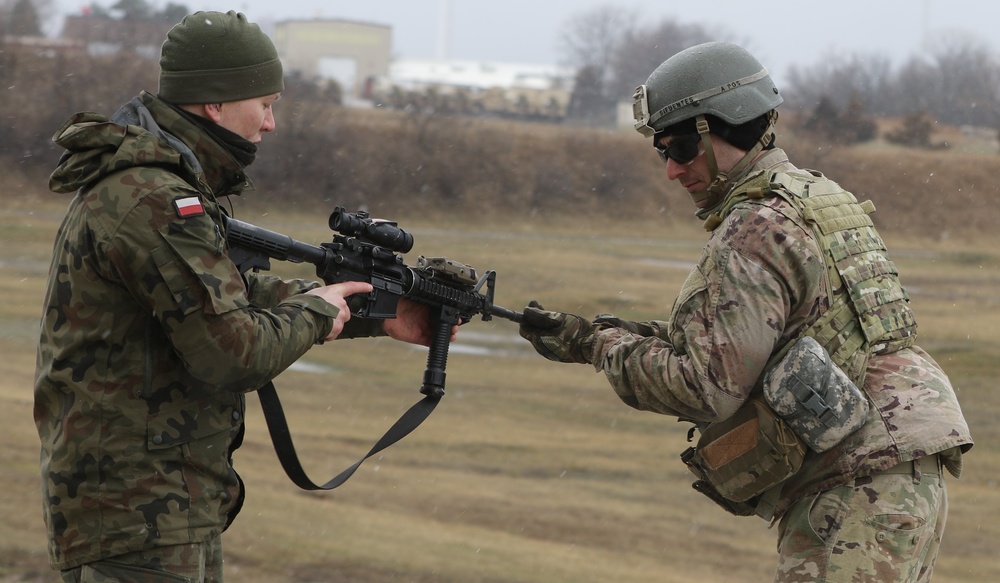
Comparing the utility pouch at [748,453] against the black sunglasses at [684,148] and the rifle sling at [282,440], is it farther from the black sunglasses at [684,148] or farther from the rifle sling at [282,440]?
the rifle sling at [282,440]

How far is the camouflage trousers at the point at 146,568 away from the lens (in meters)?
3.00

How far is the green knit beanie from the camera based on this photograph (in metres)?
3.20

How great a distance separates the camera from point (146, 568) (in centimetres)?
301

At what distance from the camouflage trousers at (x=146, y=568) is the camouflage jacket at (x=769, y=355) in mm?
1413

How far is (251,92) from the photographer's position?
10.8 feet

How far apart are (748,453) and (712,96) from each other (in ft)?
3.62

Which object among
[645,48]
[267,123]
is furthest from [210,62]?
[645,48]

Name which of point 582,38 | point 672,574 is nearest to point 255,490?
point 672,574

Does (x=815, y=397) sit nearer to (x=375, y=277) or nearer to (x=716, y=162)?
(x=716, y=162)

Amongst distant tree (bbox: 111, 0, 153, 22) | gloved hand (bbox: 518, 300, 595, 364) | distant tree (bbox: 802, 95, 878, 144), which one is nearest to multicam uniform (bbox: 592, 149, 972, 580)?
gloved hand (bbox: 518, 300, 595, 364)

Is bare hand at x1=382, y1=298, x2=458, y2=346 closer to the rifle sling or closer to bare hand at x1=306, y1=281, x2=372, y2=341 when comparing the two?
the rifle sling

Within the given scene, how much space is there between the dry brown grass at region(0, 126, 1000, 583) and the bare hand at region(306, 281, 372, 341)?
11.4 feet

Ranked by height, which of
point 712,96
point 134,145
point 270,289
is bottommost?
point 270,289

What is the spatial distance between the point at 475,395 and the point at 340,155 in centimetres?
2025
